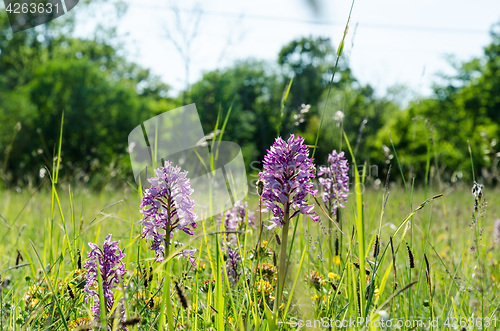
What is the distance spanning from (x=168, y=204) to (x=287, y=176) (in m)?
0.39

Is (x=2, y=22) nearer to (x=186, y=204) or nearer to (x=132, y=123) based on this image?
(x=132, y=123)

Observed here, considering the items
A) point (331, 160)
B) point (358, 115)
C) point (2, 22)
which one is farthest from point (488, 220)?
point (2, 22)

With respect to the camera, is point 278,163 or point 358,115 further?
point 358,115

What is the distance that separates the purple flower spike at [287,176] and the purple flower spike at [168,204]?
254 mm

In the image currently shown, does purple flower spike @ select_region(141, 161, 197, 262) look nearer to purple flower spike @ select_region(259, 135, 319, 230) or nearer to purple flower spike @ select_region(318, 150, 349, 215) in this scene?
purple flower spike @ select_region(259, 135, 319, 230)

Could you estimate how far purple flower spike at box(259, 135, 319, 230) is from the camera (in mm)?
1126

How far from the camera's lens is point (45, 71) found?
47.3ft

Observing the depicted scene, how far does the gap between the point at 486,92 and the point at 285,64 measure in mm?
14774

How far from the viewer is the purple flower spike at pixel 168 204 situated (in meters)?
1.12

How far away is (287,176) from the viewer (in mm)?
1156

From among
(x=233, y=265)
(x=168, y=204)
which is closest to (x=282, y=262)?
(x=168, y=204)

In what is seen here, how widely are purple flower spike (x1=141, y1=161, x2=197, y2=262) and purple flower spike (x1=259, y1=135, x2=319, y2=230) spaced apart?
0.25 meters

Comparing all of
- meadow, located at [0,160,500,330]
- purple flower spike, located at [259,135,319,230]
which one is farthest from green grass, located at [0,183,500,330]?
purple flower spike, located at [259,135,319,230]

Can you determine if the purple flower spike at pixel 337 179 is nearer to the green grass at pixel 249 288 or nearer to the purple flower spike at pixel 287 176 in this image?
the green grass at pixel 249 288
